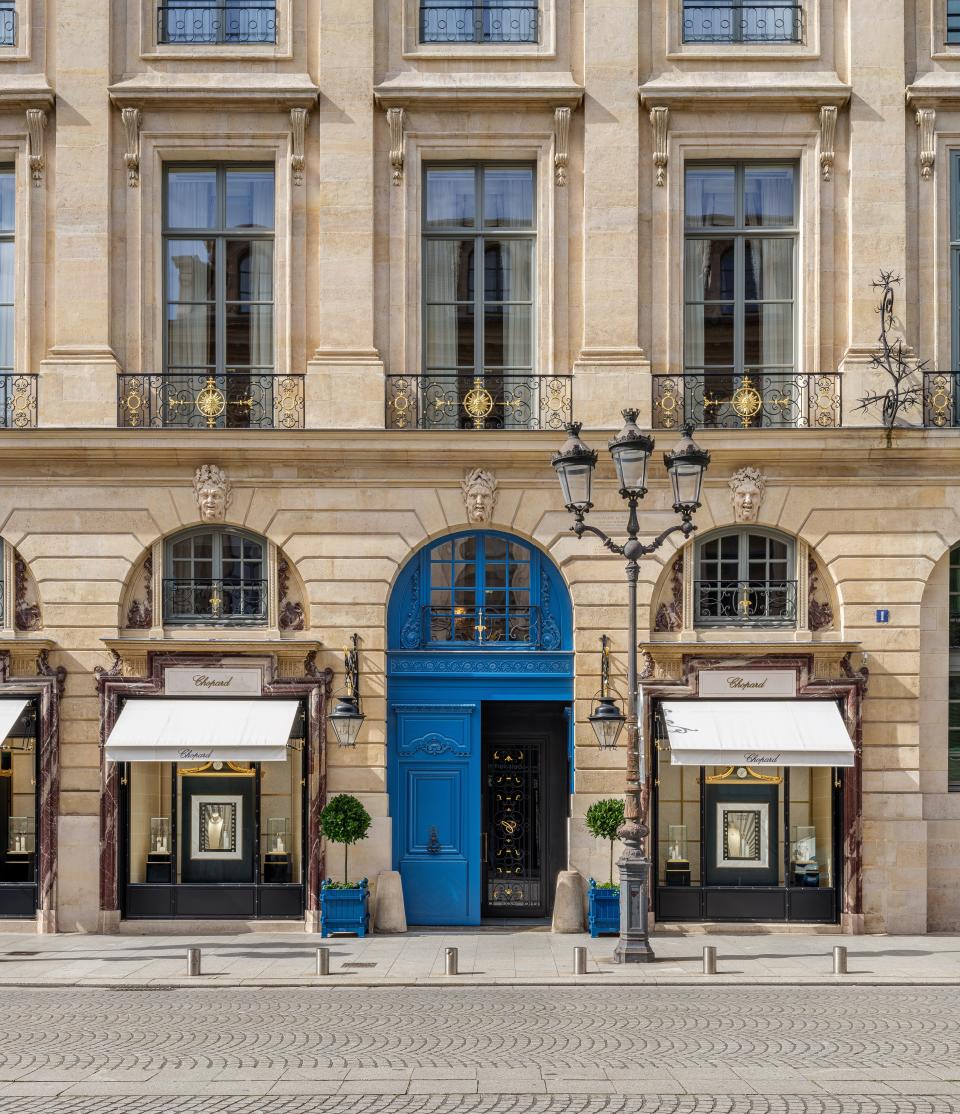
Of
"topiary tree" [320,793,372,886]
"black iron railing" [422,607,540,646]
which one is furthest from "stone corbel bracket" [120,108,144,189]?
"topiary tree" [320,793,372,886]

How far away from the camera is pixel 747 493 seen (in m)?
22.2

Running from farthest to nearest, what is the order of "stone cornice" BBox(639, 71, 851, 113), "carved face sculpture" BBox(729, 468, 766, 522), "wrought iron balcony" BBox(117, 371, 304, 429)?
"wrought iron balcony" BBox(117, 371, 304, 429) → "stone cornice" BBox(639, 71, 851, 113) → "carved face sculpture" BBox(729, 468, 766, 522)

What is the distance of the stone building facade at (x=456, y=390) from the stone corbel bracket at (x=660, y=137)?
0.04 meters

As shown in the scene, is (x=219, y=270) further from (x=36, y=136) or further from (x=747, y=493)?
(x=747, y=493)

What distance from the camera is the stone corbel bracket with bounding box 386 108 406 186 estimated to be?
22625 mm

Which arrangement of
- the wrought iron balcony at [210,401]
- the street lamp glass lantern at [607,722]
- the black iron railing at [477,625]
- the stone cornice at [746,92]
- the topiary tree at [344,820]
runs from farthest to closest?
the black iron railing at [477,625], the wrought iron balcony at [210,401], the stone cornice at [746,92], the topiary tree at [344,820], the street lamp glass lantern at [607,722]

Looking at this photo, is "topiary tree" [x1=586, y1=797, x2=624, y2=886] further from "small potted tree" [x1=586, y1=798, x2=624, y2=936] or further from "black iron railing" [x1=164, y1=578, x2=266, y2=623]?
"black iron railing" [x1=164, y1=578, x2=266, y2=623]

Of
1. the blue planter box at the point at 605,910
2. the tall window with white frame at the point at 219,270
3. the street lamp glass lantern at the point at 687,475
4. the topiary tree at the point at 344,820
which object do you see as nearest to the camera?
the street lamp glass lantern at the point at 687,475

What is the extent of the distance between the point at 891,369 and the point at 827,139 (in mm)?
3555

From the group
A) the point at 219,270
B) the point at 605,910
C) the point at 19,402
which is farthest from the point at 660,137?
the point at 605,910

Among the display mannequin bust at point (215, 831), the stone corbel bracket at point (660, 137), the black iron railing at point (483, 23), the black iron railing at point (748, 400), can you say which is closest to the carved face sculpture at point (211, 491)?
the display mannequin bust at point (215, 831)

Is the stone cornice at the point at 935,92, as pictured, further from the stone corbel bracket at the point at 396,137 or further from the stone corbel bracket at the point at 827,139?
the stone corbel bracket at the point at 396,137

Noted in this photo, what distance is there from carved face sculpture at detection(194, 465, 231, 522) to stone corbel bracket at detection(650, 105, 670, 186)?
7800 millimetres

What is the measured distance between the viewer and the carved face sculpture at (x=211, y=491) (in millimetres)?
22234
